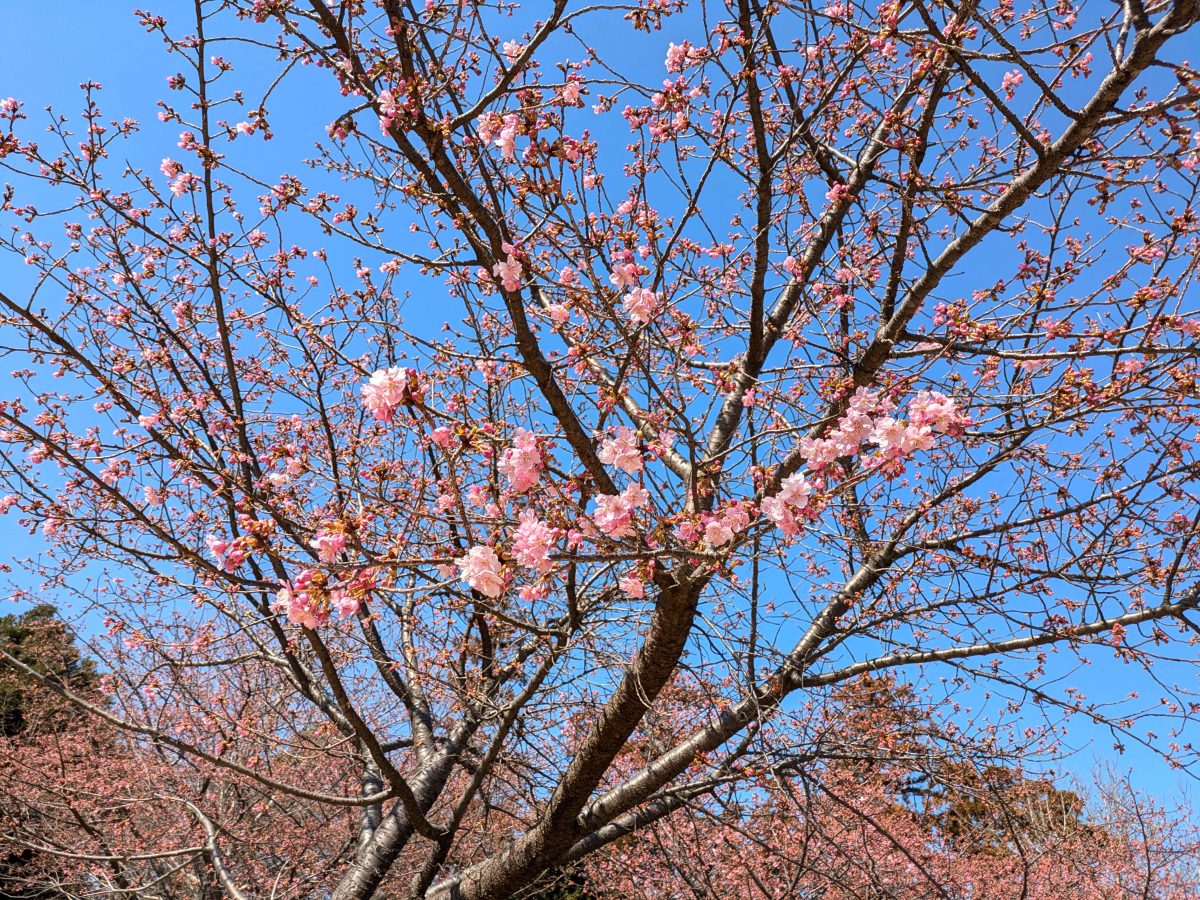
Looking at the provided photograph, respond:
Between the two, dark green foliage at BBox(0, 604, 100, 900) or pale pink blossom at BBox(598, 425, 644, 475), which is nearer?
pale pink blossom at BBox(598, 425, 644, 475)

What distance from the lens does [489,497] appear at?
3.59 meters

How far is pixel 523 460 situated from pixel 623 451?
0.35m

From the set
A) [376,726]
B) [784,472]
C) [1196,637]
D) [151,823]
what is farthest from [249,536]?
[151,823]

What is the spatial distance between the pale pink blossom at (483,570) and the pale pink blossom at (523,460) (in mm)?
346

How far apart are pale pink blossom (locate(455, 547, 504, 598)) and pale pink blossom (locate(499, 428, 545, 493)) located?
35 cm

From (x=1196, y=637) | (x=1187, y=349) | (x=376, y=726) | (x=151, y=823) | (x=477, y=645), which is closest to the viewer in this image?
(x=1187, y=349)

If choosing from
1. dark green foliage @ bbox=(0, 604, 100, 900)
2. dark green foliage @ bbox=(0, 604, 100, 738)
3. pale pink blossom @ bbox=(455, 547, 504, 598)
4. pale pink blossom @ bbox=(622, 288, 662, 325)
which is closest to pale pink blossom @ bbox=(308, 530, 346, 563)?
pale pink blossom @ bbox=(455, 547, 504, 598)

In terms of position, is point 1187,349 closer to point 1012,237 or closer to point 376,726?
point 1012,237

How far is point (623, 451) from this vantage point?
261 centimetres

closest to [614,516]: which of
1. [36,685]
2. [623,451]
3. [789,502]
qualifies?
[623,451]

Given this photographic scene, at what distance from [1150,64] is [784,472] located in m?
2.06

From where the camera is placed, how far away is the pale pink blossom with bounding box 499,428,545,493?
2.53 m

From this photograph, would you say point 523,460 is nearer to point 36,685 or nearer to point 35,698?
point 36,685

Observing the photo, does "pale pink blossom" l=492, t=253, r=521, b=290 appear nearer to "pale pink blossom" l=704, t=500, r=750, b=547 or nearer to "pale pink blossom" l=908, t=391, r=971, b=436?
"pale pink blossom" l=704, t=500, r=750, b=547
